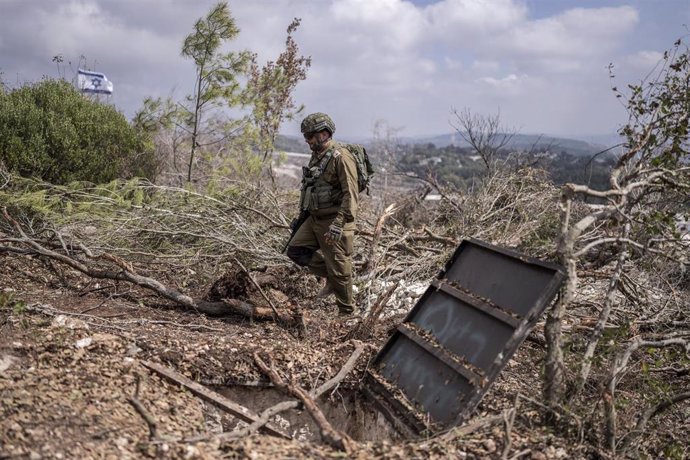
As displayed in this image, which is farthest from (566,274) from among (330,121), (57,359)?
(57,359)

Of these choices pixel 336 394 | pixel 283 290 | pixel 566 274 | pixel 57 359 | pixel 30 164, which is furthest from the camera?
pixel 30 164

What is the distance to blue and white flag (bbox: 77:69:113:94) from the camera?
10.9m

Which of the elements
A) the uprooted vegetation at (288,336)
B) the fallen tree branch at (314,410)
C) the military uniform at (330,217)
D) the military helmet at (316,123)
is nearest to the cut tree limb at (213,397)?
the uprooted vegetation at (288,336)

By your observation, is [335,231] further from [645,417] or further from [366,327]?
[645,417]

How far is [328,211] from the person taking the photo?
5332 mm

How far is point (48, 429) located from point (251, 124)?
813cm

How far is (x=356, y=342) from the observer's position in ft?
15.0

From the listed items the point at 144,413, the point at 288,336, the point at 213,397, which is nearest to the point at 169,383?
the point at 213,397

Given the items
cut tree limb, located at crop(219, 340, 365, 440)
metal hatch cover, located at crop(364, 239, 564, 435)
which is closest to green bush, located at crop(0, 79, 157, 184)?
cut tree limb, located at crop(219, 340, 365, 440)

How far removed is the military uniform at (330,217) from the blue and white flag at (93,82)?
23.1 feet

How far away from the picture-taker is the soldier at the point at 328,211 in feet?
16.7

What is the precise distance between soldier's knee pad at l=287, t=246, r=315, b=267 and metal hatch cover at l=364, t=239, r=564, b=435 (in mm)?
1600

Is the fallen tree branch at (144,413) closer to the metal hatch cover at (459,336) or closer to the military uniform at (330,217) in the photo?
the metal hatch cover at (459,336)

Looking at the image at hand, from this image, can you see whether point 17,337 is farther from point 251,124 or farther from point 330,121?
point 251,124
